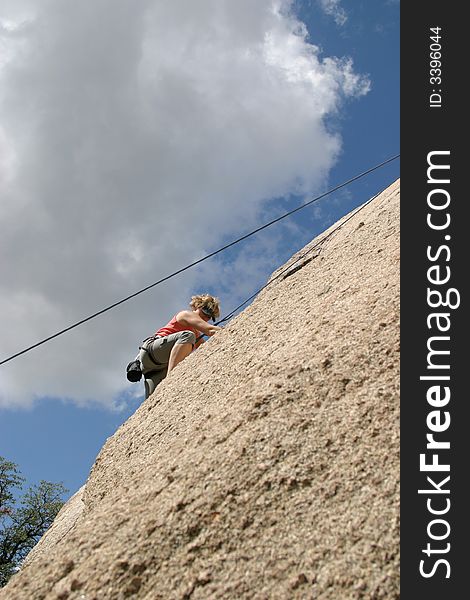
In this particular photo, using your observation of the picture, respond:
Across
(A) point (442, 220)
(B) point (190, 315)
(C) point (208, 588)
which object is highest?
(B) point (190, 315)

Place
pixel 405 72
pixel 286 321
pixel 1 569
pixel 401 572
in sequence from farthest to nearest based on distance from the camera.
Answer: pixel 1 569, pixel 286 321, pixel 405 72, pixel 401 572

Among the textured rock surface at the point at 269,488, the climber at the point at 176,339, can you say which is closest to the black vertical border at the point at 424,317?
the textured rock surface at the point at 269,488

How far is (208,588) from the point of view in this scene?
2.85 metres

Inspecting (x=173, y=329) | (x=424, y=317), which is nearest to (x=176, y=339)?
(x=173, y=329)

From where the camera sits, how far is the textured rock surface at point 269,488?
287cm

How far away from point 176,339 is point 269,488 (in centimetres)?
391

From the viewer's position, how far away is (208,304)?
7293 mm

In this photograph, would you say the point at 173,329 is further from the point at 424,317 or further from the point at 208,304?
the point at 424,317

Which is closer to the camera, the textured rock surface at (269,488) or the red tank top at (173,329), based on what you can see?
the textured rock surface at (269,488)

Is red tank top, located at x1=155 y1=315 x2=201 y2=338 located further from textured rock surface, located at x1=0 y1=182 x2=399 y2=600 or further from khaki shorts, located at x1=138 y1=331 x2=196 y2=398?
textured rock surface, located at x1=0 y1=182 x2=399 y2=600

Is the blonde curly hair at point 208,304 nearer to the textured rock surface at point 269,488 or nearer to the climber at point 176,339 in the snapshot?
the climber at point 176,339

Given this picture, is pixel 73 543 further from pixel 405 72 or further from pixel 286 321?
pixel 405 72

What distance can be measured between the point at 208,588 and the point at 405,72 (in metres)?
3.74

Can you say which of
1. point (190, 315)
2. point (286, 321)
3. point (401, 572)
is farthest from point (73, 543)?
point (190, 315)
